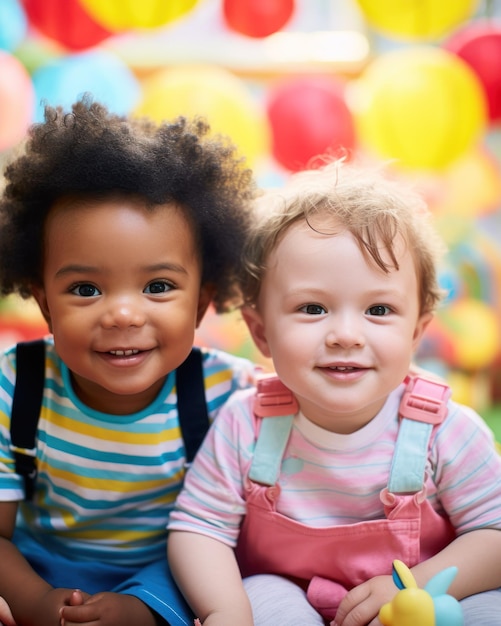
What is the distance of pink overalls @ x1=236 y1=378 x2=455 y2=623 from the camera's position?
91 centimetres

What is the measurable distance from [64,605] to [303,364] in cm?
38

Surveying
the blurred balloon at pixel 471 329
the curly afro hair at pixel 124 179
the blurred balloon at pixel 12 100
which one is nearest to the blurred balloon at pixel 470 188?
the blurred balloon at pixel 471 329

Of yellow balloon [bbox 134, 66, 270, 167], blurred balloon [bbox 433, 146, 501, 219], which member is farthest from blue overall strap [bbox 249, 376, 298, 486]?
blurred balloon [bbox 433, 146, 501, 219]

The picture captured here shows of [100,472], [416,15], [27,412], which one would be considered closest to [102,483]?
[100,472]

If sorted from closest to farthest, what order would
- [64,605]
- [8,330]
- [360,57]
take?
[64,605]
[8,330]
[360,57]

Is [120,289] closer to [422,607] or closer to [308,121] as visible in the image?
[422,607]

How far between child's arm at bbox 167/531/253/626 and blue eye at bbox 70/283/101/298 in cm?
31

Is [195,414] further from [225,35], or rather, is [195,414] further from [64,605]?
[225,35]

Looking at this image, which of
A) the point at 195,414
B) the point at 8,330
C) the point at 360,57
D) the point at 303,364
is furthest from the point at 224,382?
the point at 360,57

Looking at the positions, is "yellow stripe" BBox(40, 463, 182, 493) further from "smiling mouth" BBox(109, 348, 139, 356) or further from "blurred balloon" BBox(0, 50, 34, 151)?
"blurred balloon" BBox(0, 50, 34, 151)

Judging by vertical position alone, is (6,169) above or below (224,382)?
above

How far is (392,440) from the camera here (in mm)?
943

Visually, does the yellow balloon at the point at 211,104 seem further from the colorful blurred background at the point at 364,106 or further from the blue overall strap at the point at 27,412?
the blue overall strap at the point at 27,412

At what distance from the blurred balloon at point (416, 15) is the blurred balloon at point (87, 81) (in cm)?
61
